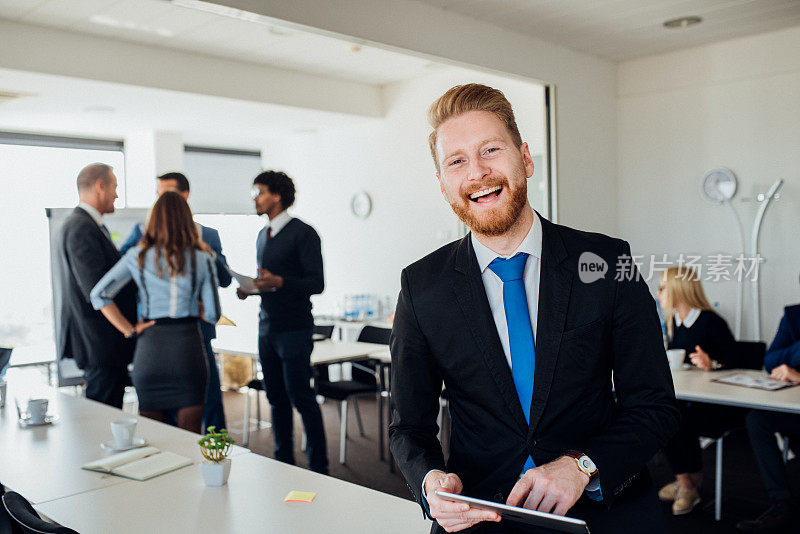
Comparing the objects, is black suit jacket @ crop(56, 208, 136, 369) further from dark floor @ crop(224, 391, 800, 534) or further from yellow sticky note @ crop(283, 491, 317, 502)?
yellow sticky note @ crop(283, 491, 317, 502)

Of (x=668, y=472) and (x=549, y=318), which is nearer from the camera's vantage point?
(x=549, y=318)

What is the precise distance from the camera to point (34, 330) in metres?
7.72

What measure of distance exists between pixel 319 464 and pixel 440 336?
295cm

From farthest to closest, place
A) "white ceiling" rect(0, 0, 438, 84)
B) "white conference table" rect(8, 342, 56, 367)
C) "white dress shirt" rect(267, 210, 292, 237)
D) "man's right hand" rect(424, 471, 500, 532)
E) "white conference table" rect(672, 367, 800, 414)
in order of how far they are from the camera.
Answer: "white conference table" rect(8, 342, 56, 367), "white ceiling" rect(0, 0, 438, 84), "white dress shirt" rect(267, 210, 292, 237), "white conference table" rect(672, 367, 800, 414), "man's right hand" rect(424, 471, 500, 532)

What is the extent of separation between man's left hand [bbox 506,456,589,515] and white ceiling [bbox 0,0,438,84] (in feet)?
11.8

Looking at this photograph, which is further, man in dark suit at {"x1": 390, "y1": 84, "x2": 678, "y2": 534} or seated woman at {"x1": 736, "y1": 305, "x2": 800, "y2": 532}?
seated woman at {"x1": 736, "y1": 305, "x2": 800, "y2": 532}

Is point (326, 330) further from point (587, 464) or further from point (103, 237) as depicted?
point (587, 464)

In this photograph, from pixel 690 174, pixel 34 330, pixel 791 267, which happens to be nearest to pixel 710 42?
pixel 690 174

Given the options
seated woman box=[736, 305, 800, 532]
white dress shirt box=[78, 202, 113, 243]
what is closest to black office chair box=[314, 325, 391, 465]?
white dress shirt box=[78, 202, 113, 243]

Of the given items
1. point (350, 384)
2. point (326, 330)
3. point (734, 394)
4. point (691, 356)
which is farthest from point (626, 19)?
point (326, 330)

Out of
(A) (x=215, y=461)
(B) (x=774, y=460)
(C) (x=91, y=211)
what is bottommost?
(B) (x=774, y=460)

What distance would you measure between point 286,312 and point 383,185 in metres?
3.83

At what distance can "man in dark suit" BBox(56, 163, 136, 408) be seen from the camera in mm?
3855

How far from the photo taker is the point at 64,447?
2.52 meters
